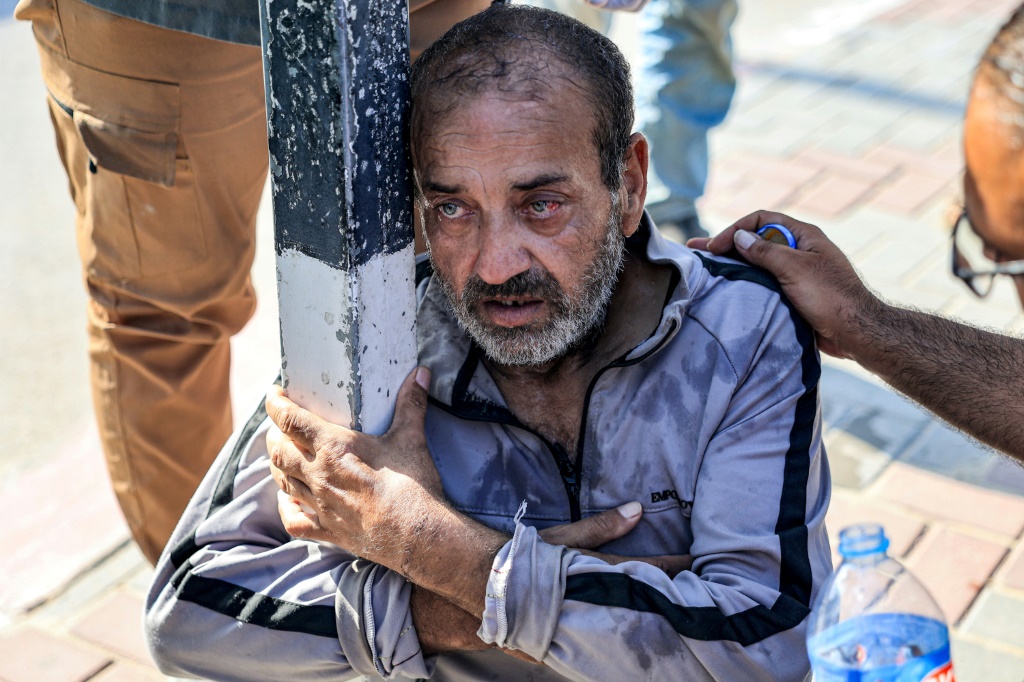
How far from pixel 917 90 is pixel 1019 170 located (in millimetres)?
4292

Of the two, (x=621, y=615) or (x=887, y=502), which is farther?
(x=887, y=502)

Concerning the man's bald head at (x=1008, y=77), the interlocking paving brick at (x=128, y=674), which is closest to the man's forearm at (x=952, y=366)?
the man's bald head at (x=1008, y=77)

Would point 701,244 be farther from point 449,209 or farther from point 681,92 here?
point 681,92

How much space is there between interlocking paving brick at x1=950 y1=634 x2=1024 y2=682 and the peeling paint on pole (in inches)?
64.2

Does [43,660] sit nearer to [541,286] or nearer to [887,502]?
[541,286]

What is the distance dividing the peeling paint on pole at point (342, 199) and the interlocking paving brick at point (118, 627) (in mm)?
1301

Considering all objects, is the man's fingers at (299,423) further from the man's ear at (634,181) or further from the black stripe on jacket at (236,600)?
the man's ear at (634,181)

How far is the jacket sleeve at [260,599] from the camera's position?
1896mm

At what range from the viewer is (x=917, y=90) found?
20.2 ft

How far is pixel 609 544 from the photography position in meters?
1.98

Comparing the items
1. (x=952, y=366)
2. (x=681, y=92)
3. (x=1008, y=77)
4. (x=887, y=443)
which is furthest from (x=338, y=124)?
(x=681, y=92)

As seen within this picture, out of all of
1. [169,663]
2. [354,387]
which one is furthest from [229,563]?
[354,387]

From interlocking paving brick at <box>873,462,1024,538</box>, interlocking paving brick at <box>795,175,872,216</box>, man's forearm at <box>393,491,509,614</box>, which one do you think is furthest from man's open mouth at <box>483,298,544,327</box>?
interlocking paving brick at <box>795,175,872,216</box>

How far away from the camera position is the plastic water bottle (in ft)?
4.38
